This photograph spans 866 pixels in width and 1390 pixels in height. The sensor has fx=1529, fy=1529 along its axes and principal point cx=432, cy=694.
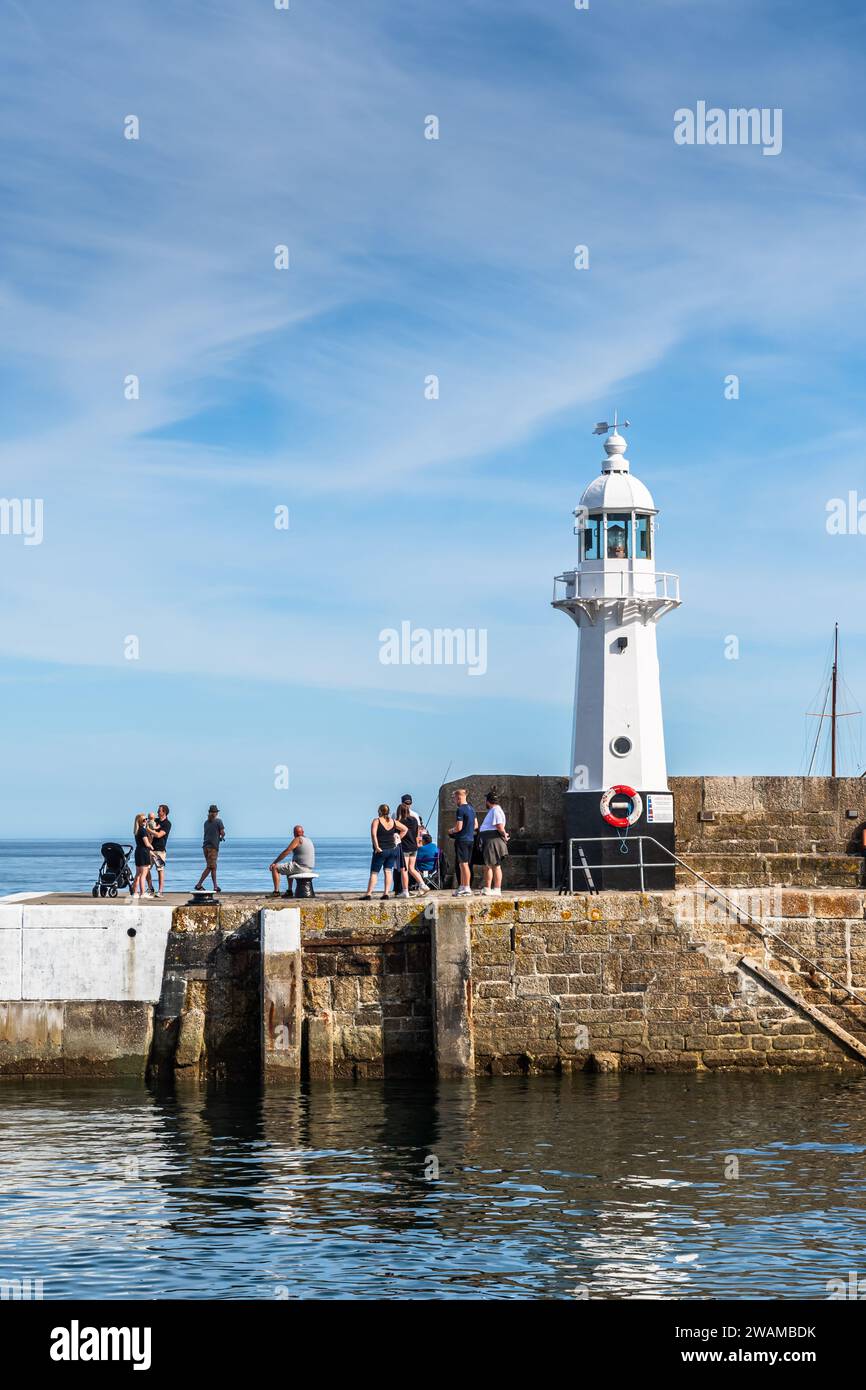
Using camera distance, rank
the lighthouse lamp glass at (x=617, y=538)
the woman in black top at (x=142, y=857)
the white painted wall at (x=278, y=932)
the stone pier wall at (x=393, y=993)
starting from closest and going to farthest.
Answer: the white painted wall at (x=278, y=932) < the stone pier wall at (x=393, y=993) < the woman in black top at (x=142, y=857) < the lighthouse lamp glass at (x=617, y=538)

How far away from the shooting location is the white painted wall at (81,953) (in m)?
21.6

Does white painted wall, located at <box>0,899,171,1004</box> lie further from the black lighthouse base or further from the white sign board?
the white sign board

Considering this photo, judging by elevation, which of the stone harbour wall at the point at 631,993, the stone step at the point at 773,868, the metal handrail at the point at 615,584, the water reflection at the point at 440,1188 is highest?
the metal handrail at the point at 615,584

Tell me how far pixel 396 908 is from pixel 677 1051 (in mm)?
4541

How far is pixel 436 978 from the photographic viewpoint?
2145 cm

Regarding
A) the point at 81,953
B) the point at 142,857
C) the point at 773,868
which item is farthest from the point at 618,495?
the point at 81,953

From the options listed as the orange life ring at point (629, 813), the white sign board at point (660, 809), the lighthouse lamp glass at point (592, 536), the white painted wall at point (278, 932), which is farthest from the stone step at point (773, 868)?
the white painted wall at point (278, 932)

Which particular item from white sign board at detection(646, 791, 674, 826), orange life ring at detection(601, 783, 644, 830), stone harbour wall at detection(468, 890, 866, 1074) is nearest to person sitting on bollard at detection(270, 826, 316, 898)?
stone harbour wall at detection(468, 890, 866, 1074)

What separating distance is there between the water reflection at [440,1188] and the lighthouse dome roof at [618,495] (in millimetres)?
10137

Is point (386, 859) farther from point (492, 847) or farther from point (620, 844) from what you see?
point (620, 844)

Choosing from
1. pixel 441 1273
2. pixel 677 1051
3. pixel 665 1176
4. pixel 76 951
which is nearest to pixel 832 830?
pixel 677 1051

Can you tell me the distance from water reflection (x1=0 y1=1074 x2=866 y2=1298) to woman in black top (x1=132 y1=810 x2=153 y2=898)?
14.1ft

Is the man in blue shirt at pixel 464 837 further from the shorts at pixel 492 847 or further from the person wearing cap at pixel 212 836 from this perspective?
the person wearing cap at pixel 212 836

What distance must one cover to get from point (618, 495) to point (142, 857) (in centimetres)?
1032
